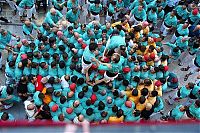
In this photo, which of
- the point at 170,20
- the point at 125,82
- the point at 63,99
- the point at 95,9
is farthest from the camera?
the point at 170,20

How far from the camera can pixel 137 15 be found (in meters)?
11.7

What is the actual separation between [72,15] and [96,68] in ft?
8.03

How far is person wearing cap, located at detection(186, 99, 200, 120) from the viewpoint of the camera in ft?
32.3

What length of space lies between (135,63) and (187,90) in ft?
5.48

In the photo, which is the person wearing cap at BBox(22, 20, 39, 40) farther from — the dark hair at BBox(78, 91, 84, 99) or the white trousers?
the dark hair at BBox(78, 91, 84, 99)

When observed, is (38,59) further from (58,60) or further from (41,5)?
(41,5)

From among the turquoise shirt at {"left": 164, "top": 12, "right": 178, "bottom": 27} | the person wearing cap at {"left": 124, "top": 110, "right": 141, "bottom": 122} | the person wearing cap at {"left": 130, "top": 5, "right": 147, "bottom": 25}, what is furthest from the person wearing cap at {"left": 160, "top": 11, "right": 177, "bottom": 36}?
the person wearing cap at {"left": 124, "top": 110, "right": 141, "bottom": 122}

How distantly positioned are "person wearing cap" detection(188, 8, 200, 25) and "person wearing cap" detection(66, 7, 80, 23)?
360cm

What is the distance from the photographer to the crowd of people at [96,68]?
9562mm

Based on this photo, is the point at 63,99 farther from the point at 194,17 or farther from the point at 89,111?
the point at 194,17

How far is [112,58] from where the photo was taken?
971 centimetres

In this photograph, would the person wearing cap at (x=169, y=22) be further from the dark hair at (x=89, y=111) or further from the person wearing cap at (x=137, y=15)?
the dark hair at (x=89, y=111)

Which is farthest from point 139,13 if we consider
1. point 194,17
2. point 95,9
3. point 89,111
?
point 89,111

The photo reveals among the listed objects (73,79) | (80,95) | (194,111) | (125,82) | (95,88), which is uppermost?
(73,79)
